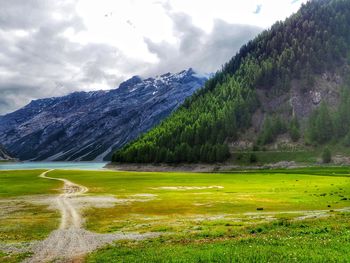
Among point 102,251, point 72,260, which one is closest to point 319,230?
point 102,251

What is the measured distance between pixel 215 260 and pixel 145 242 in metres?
10.8

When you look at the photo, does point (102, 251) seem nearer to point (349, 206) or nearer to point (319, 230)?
point (319, 230)

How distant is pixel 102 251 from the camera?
28766mm

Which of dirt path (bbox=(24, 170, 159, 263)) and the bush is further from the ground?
the bush

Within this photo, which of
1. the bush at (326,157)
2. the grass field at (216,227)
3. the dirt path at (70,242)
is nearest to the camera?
the grass field at (216,227)

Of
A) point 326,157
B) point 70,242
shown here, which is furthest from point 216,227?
point 326,157

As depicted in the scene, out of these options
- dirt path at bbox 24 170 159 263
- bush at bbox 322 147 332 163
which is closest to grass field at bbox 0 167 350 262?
dirt path at bbox 24 170 159 263

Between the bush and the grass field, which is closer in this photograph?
the grass field

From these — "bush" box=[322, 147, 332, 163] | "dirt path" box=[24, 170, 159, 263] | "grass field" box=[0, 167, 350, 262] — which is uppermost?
"bush" box=[322, 147, 332, 163]

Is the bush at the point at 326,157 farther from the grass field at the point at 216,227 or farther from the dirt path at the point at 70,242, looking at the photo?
the dirt path at the point at 70,242

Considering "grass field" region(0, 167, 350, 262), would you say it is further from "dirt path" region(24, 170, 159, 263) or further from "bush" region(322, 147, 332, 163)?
"bush" region(322, 147, 332, 163)

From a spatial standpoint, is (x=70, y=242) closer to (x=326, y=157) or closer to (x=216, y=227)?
(x=216, y=227)

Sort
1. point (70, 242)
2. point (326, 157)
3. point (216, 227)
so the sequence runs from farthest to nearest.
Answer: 1. point (326, 157)
2. point (216, 227)
3. point (70, 242)

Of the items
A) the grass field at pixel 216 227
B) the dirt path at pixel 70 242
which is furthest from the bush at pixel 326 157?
the dirt path at pixel 70 242
